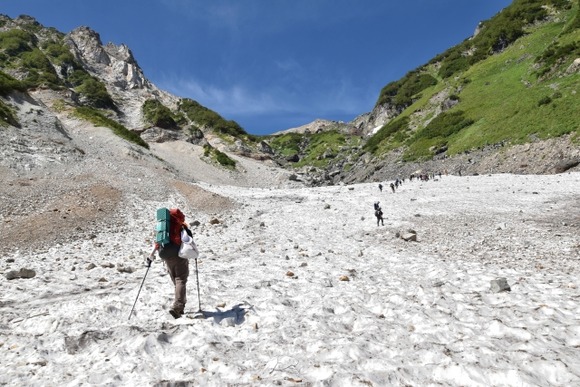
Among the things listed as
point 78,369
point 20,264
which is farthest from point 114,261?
point 78,369

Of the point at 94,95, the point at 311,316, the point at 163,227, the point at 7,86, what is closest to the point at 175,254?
the point at 163,227

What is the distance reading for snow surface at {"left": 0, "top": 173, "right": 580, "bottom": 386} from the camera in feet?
20.5

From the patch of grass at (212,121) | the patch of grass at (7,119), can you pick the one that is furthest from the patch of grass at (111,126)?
the patch of grass at (212,121)

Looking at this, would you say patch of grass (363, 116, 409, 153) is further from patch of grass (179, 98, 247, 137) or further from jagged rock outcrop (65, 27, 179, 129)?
jagged rock outcrop (65, 27, 179, 129)

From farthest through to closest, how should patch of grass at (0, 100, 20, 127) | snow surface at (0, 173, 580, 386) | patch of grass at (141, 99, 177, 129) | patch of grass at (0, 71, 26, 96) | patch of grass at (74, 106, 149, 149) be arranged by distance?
patch of grass at (141, 99, 177, 129) < patch of grass at (74, 106, 149, 149) < patch of grass at (0, 71, 26, 96) < patch of grass at (0, 100, 20, 127) < snow surface at (0, 173, 580, 386)

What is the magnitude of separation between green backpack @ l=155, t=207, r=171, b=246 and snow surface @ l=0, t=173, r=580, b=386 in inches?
75.5

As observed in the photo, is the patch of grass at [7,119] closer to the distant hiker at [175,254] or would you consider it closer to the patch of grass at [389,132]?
the distant hiker at [175,254]

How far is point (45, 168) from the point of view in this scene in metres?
32.6

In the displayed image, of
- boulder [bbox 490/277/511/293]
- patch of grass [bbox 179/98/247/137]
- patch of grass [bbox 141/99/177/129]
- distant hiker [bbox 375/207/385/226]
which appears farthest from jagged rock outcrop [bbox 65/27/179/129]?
boulder [bbox 490/277/511/293]

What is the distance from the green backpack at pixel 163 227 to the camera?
8.60 m

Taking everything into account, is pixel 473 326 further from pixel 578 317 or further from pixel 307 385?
pixel 307 385

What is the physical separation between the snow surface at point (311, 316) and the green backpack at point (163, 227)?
1917 millimetres

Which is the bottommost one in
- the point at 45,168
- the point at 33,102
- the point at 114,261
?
the point at 114,261

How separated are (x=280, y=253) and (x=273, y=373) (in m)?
11.1
